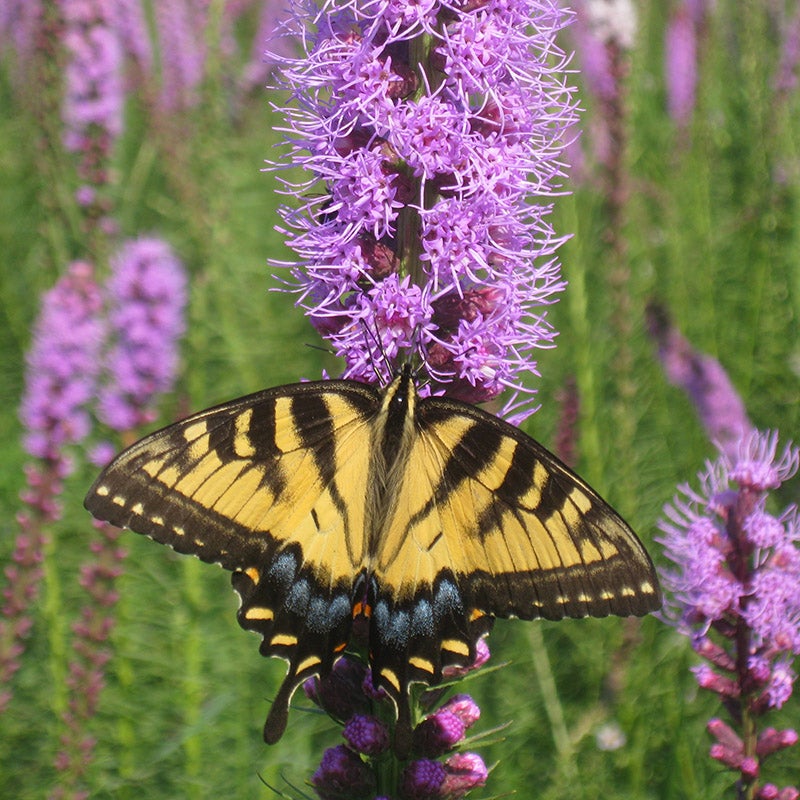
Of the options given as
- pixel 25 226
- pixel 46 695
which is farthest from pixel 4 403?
pixel 46 695

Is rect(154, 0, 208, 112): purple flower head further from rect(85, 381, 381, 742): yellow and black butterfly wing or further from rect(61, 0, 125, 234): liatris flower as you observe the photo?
rect(85, 381, 381, 742): yellow and black butterfly wing

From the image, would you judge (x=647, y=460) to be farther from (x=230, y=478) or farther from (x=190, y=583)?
(x=230, y=478)

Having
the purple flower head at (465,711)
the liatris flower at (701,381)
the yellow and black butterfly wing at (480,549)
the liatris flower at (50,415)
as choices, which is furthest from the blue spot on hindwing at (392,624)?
the liatris flower at (701,381)

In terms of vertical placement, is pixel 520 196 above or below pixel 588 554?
above

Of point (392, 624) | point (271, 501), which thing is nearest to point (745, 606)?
point (392, 624)

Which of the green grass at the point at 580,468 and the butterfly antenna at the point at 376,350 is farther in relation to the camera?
the green grass at the point at 580,468

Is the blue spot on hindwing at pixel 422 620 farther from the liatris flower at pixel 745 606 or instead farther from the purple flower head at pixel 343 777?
the liatris flower at pixel 745 606
